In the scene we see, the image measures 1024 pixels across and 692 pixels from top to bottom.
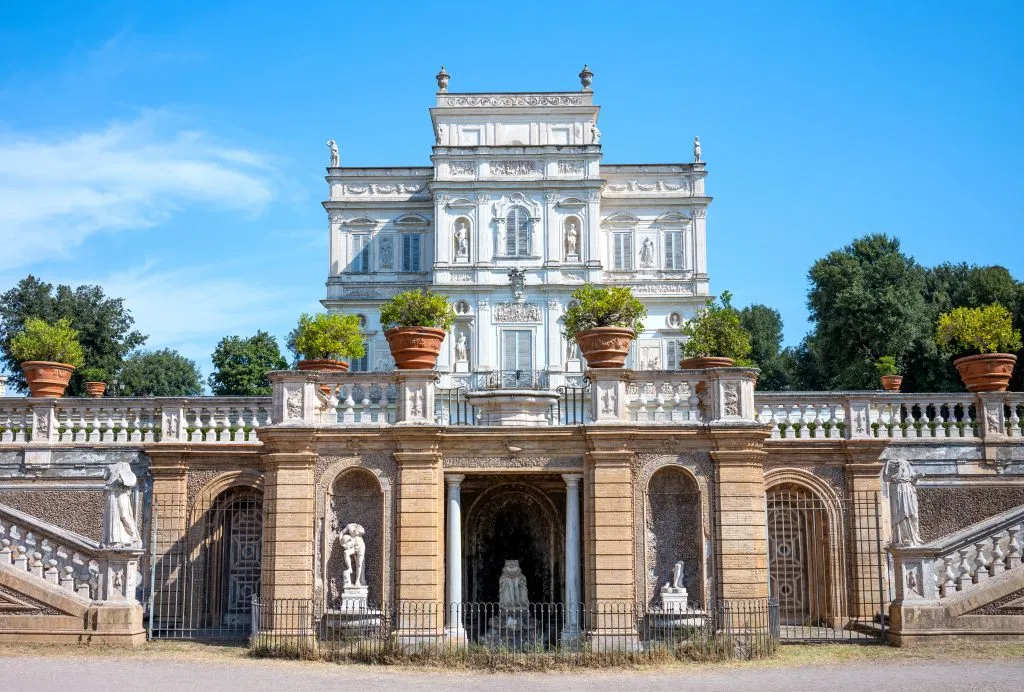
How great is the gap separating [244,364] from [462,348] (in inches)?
405

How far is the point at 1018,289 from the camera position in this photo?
42656mm

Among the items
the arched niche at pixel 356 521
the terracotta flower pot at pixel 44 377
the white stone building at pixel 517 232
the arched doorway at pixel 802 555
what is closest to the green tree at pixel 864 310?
the white stone building at pixel 517 232

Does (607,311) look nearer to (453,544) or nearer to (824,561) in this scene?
(453,544)

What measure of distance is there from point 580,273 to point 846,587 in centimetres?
3444

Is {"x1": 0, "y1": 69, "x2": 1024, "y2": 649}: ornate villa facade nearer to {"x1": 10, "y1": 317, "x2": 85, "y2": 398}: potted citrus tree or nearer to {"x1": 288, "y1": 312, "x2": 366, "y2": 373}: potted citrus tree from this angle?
{"x1": 10, "y1": 317, "x2": 85, "y2": 398}: potted citrus tree

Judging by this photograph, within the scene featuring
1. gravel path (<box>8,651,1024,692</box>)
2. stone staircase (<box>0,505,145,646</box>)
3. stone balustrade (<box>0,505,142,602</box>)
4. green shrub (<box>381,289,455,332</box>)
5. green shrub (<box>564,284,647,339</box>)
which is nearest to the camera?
gravel path (<box>8,651,1024,692</box>)

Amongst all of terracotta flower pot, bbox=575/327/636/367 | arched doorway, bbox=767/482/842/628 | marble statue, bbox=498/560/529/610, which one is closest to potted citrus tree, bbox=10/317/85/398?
marble statue, bbox=498/560/529/610

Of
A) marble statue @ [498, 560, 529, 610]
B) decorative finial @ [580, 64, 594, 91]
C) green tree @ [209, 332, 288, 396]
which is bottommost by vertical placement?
marble statue @ [498, 560, 529, 610]

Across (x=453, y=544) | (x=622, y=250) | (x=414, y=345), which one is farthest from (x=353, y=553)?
(x=622, y=250)

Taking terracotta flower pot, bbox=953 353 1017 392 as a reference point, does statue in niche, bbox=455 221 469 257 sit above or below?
above

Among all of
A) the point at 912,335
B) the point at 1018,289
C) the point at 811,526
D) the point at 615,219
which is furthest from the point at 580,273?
the point at 811,526

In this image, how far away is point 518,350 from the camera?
50.7 meters

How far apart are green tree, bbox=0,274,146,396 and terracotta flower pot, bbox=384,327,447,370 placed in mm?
35529

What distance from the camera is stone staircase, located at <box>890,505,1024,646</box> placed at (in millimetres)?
15492
